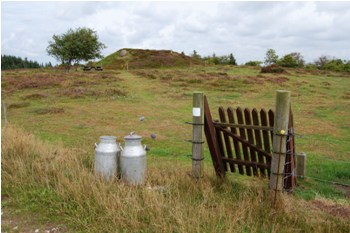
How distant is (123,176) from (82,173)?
0.59 metres

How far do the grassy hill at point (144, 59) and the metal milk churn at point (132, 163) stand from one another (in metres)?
44.8

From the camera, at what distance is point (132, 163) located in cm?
525

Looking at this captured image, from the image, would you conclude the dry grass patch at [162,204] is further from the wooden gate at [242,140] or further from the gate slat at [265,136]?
the gate slat at [265,136]

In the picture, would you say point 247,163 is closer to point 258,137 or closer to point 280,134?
point 258,137

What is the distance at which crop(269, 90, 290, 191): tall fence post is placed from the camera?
→ 466cm

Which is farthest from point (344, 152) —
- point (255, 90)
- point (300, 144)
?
point (255, 90)

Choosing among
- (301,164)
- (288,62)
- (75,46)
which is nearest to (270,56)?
(288,62)

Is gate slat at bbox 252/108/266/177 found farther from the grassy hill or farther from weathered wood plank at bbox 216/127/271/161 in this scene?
the grassy hill

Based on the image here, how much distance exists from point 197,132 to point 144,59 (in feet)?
168

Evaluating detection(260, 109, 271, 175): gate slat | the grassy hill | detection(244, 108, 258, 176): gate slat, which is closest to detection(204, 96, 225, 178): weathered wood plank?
detection(244, 108, 258, 176): gate slat

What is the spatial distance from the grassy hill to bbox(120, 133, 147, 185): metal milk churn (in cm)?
4481

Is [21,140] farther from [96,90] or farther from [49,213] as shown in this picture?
[96,90]

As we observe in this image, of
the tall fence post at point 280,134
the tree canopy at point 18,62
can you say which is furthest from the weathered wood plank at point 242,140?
the tree canopy at point 18,62

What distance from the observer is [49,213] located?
4.48 meters
